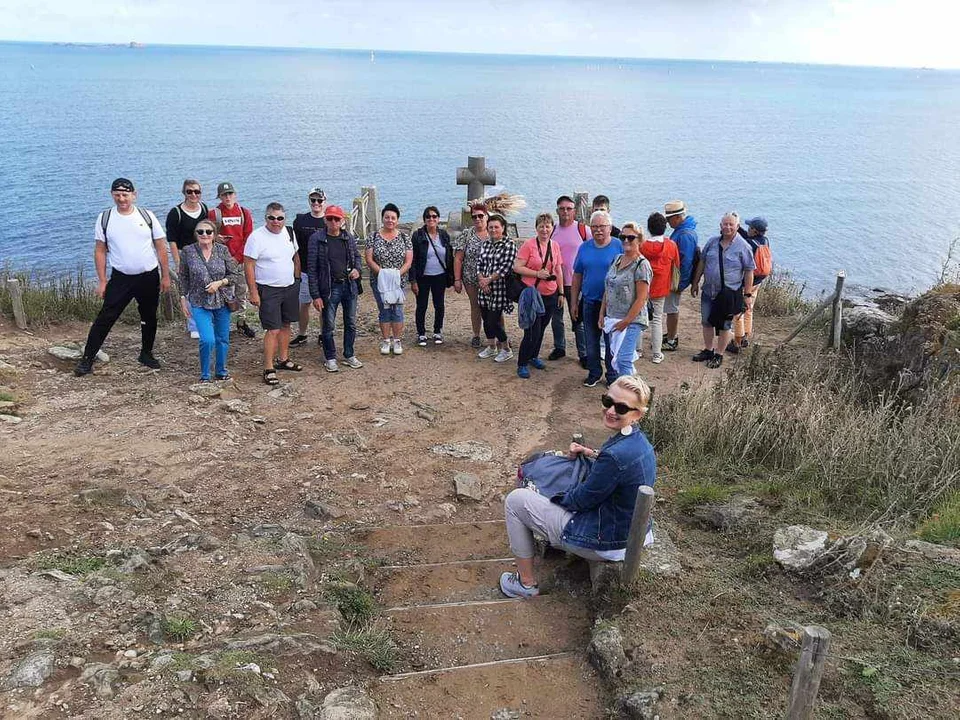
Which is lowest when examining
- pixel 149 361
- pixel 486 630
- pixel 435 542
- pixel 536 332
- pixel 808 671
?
pixel 435 542

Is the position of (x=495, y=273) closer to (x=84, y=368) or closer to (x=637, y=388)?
(x=84, y=368)

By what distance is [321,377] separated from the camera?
338 inches

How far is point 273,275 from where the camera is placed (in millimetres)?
7980

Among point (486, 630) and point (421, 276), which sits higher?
point (421, 276)

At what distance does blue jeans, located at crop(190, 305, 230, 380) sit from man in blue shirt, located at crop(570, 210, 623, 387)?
3.77 meters

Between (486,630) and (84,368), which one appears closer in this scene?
(486,630)

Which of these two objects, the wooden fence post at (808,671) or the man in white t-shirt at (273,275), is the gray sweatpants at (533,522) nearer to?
the wooden fence post at (808,671)

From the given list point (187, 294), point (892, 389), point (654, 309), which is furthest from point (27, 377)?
point (892, 389)

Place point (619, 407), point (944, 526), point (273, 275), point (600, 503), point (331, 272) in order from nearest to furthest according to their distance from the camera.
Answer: point (619, 407), point (600, 503), point (944, 526), point (273, 275), point (331, 272)

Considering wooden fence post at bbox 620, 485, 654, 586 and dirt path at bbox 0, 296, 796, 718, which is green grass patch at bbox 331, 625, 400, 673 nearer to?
dirt path at bbox 0, 296, 796, 718

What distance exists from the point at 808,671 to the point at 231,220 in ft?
25.6

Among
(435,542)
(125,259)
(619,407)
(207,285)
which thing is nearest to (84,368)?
(125,259)

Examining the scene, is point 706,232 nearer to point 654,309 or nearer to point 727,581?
point 654,309

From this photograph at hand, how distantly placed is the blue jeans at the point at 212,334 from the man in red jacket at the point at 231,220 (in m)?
1.15
